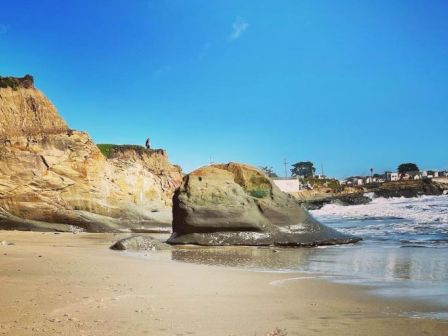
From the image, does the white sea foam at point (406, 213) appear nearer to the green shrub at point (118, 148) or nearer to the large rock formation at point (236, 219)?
the large rock formation at point (236, 219)

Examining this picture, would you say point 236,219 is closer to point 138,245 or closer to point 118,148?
point 138,245

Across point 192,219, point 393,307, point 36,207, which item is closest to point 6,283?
point 393,307

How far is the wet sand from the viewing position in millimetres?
3365

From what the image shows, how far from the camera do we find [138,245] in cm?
1142

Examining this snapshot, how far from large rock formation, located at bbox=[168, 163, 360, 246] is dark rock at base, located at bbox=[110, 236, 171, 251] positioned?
152cm

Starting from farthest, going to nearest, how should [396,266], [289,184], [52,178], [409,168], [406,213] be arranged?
[409,168], [289,184], [406,213], [52,178], [396,266]

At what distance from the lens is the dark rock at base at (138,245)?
1125 cm

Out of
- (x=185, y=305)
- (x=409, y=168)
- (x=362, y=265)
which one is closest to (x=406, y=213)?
(x=362, y=265)

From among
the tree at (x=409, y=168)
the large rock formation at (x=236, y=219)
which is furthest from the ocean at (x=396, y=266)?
the tree at (x=409, y=168)

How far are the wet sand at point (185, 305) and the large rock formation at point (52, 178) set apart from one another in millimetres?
13417

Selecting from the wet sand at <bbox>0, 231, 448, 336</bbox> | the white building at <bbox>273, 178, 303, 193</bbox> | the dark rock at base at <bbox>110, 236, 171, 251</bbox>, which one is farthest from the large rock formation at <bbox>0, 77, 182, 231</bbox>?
the white building at <bbox>273, 178, 303, 193</bbox>

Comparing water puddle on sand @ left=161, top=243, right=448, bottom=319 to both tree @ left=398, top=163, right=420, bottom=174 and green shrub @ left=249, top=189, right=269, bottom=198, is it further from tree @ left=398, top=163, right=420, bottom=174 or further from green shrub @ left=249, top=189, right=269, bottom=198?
tree @ left=398, top=163, right=420, bottom=174

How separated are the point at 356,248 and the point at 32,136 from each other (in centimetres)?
1516

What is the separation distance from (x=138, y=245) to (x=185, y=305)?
743 cm
